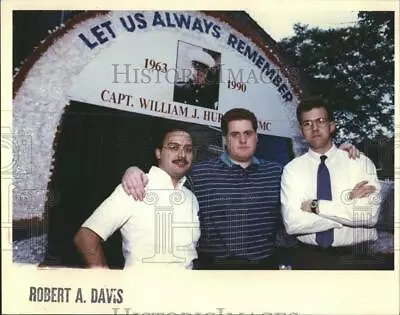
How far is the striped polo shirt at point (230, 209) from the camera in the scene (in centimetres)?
476

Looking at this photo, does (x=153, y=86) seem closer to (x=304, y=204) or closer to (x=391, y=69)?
(x=304, y=204)

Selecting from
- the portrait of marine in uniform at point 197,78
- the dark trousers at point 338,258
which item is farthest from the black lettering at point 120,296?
the portrait of marine in uniform at point 197,78

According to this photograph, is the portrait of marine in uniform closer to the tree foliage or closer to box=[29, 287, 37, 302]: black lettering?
the tree foliage

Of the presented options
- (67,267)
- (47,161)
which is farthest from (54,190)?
(67,267)

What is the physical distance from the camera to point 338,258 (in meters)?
4.79

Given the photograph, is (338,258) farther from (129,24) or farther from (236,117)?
(129,24)

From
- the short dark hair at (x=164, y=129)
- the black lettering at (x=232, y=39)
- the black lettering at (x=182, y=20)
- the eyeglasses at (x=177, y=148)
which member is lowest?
the eyeglasses at (x=177, y=148)

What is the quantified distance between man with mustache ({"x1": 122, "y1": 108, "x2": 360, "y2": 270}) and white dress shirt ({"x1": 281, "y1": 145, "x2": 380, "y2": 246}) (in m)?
0.11

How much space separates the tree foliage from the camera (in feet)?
15.8

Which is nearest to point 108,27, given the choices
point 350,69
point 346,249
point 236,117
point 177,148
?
point 177,148

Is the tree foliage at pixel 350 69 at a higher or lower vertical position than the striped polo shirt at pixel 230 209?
higher

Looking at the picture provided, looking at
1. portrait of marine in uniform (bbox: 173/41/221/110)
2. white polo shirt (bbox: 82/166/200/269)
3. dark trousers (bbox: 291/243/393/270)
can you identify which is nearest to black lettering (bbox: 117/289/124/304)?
white polo shirt (bbox: 82/166/200/269)

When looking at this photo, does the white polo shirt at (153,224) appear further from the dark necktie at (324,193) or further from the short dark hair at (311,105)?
the short dark hair at (311,105)

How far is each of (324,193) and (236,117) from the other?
0.72 m
